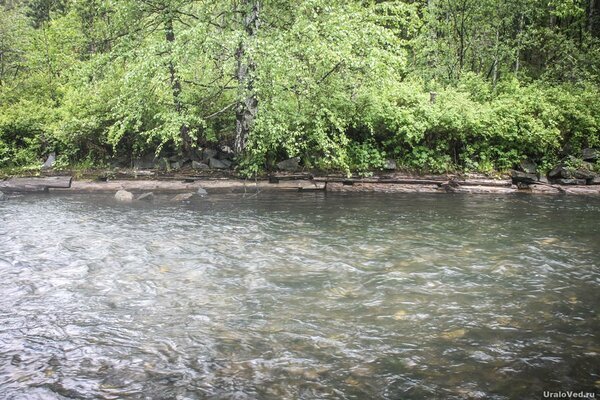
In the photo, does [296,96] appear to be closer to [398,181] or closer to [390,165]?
[390,165]

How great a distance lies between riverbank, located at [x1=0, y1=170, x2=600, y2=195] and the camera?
54.1ft

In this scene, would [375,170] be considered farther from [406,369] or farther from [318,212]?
[406,369]

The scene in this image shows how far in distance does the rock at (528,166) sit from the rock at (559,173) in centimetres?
55

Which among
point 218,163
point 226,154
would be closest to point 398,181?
point 226,154

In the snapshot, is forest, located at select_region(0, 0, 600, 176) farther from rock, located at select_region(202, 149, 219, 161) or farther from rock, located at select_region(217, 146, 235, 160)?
rock, located at select_region(202, 149, 219, 161)

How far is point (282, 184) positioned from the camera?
1678 cm

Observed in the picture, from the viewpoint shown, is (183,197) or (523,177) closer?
(183,197)

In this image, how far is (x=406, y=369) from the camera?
5.25 m

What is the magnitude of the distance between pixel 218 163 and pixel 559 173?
12.3 metres

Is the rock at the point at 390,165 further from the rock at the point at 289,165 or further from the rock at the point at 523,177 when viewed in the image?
the rock at the point at 523,177

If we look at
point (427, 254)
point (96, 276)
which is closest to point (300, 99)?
point (427, 254)

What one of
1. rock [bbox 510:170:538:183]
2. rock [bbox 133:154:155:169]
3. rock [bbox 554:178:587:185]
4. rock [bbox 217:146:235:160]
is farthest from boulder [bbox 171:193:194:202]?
rock [bbox 554:178:587:185]

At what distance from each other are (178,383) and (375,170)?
43.9 feet

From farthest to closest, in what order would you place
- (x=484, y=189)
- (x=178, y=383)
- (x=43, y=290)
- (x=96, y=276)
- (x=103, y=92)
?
(x=103, y=92), (x=484, y=189), (x=96, y=276), (x=43, y=290), (x=178, y=383)
